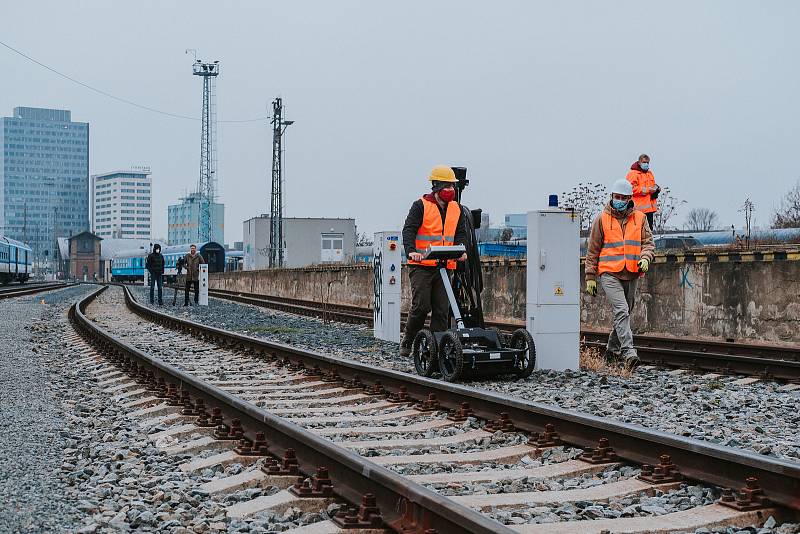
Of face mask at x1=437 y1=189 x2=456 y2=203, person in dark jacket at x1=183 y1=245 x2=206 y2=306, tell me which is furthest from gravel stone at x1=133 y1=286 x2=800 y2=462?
person in dark jacket at x1=183 y1=245 x2=206 y2=306

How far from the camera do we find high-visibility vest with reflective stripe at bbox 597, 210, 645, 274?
10.4 m

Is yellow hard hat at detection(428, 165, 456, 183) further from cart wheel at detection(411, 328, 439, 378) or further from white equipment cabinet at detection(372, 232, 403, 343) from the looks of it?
white equipment cabinet at detection(372, 232, 403, 343)

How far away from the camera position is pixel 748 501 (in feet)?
14.3

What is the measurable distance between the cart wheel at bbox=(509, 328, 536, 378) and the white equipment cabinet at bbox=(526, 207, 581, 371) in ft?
2.24

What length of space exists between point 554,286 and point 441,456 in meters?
4.99

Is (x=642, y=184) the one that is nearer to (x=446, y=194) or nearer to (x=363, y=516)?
(x=446, y=194)

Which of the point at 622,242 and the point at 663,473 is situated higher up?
the point at 622,242

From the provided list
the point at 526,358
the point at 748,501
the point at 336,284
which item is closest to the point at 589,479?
the point at 748,501

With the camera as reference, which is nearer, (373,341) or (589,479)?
(589,479)

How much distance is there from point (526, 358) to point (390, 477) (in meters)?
5.34

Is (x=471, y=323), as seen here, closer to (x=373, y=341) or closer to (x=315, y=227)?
(x=373, y=341)

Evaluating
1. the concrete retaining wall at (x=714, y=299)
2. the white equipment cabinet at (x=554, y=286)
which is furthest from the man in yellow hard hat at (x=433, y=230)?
the concrete retaining wall at (x=714, y=299)

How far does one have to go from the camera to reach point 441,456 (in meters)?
5.69

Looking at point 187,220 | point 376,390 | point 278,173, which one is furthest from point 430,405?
point 187,220
